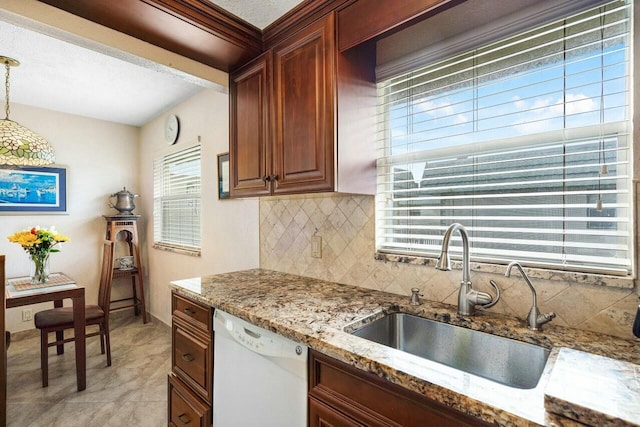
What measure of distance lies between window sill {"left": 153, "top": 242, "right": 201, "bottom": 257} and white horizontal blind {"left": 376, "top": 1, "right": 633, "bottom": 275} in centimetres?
213

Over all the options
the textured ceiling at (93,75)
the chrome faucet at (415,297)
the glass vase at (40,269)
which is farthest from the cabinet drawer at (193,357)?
the glass vase at (40,269)

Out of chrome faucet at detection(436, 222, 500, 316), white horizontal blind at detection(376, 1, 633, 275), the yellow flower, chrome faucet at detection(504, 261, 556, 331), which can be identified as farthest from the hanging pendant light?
chrome faucet at detection(504, 261, 556, 331)

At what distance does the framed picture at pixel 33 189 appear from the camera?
323cm

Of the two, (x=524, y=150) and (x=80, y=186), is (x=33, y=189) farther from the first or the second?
(x=524, y=150)

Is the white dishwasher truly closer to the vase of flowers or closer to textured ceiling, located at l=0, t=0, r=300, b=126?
textured ceiling, located at l=0, t=0, r=300, b=126

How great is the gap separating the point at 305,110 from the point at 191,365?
4.75ft

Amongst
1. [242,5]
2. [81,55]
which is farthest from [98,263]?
[242,5]

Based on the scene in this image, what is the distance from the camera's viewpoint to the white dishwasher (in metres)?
1.10

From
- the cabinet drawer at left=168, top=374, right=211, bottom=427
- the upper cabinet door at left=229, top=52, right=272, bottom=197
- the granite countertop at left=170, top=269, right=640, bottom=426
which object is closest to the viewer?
the granite countertop at left=170, top=269, right=640, bottom=426

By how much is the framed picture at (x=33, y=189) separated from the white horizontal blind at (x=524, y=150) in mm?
3787

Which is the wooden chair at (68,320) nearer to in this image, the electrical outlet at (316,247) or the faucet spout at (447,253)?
the electrical outlet at (316,247)

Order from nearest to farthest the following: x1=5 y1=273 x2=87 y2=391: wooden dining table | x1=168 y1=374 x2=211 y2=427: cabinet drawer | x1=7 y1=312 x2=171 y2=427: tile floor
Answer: x1=168 y1=374 x2=211 y2=427: cabinet drawer, x1=7 y1=312 x2=171 y2=427: tile floor, x1=5 y1=273 x2=87 y2=391: wooden dining table

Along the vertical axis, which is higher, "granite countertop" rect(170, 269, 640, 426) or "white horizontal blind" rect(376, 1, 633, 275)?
"white horizontal blind" rect(376, 1, 633, 275)

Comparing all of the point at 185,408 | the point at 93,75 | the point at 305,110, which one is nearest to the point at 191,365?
the point at 185,408
